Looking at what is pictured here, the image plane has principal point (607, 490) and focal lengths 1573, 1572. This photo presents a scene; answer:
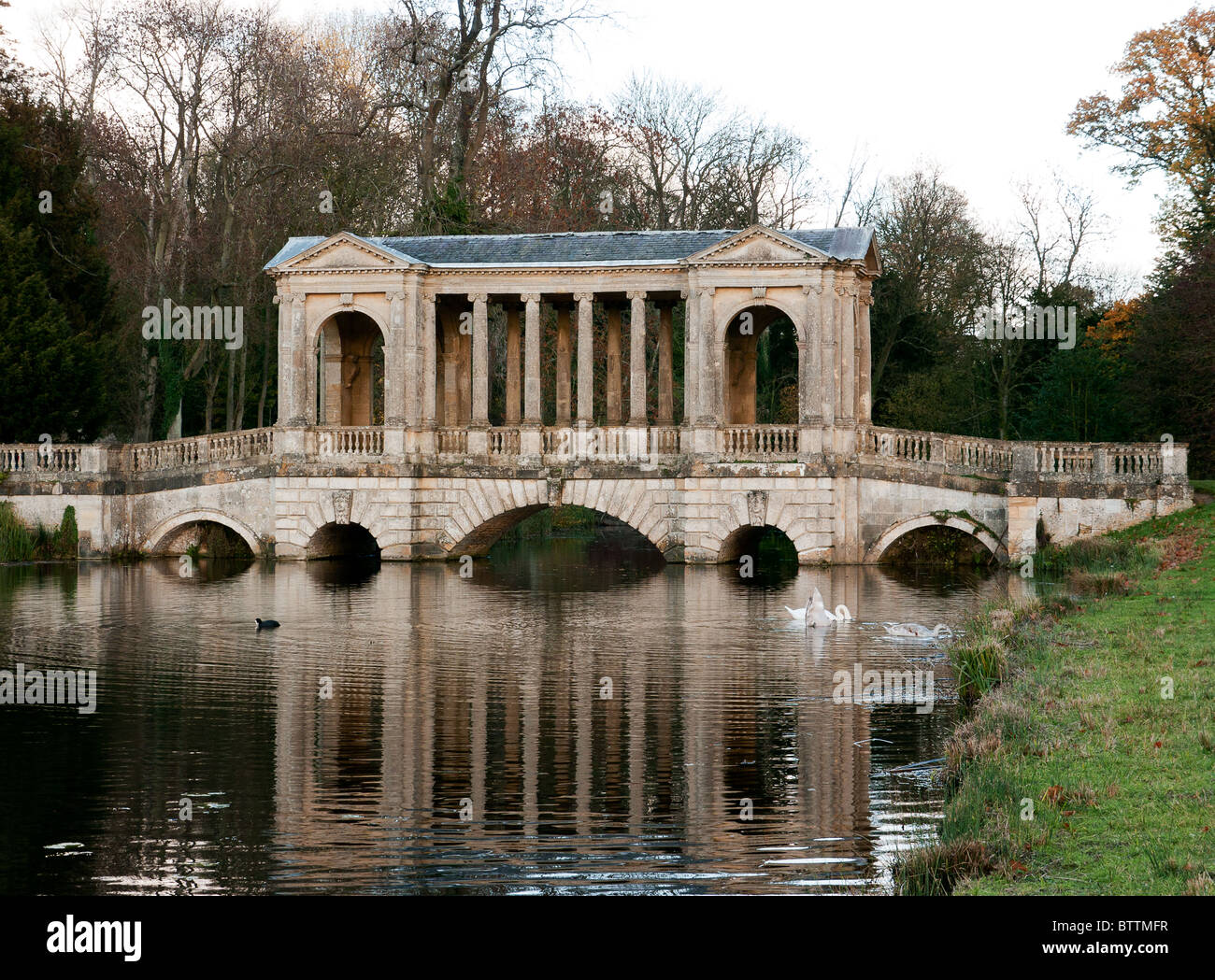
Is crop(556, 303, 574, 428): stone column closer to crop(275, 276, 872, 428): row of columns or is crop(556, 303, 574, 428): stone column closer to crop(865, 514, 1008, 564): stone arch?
crop(275, 276, 872, 428): row of columns

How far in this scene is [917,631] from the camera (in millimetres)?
22406

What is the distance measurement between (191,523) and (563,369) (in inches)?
426

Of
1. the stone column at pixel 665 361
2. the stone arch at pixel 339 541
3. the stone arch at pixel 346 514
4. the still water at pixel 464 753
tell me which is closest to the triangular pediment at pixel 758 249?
the stone column at pixel 665 361

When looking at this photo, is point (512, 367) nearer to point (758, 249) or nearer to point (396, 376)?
point (396, 376)

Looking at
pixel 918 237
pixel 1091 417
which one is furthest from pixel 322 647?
pixel 918 237

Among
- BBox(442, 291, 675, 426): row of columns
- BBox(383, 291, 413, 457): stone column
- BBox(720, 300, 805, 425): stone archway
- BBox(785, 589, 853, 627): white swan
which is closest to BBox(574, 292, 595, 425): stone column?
BBox(442, 291, 675, 426): row of columns

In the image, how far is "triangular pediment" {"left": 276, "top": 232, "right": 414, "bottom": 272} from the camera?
38.8 meters

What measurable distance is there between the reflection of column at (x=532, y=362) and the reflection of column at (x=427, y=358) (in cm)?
237

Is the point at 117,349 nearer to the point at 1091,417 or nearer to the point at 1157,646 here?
the point at 1091,417

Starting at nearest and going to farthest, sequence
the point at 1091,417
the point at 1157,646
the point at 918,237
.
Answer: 1. the point at 1157,646
2. the point at 1091,417
3. the point at 918,237

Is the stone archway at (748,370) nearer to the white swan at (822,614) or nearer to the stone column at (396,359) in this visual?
the stone column at (396,359)

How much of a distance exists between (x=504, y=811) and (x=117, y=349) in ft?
132

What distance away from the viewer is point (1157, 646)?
17.7 meters

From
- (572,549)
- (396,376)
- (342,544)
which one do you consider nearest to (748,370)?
(572,549)
